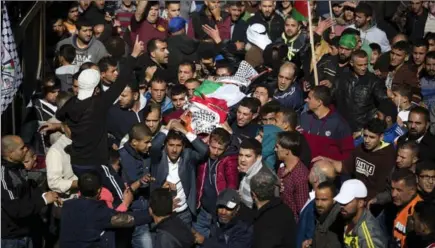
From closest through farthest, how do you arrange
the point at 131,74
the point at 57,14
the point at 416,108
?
1. the point at 416,108
2. the point at 131,74
3. the point at 57,14

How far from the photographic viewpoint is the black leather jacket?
13.5 metres

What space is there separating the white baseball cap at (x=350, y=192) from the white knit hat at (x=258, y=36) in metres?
5.20

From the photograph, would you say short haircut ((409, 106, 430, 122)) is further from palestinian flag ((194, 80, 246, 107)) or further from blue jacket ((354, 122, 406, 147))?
palestinian flag ((194, 80, 246, 107))

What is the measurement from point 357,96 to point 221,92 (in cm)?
211

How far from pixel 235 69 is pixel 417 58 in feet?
7.81

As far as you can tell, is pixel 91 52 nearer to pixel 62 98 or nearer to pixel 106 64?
pixel 106 64

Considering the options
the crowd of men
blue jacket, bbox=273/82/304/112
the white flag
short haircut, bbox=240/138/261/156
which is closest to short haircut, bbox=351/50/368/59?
the crowd of men


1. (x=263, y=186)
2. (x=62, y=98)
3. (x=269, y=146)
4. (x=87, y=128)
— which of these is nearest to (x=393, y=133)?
(x=269, y=146)

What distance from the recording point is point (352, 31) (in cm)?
1449

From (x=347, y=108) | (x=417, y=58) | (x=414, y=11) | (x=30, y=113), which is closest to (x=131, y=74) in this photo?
(x=30, y=113)

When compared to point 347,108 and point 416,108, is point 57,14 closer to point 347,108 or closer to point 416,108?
point 347,108

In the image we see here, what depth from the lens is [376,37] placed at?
51.7 feet

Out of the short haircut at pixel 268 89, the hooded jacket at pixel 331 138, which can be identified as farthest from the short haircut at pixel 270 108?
the short haircut at pixel 268 89

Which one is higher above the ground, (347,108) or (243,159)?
(243,159)
